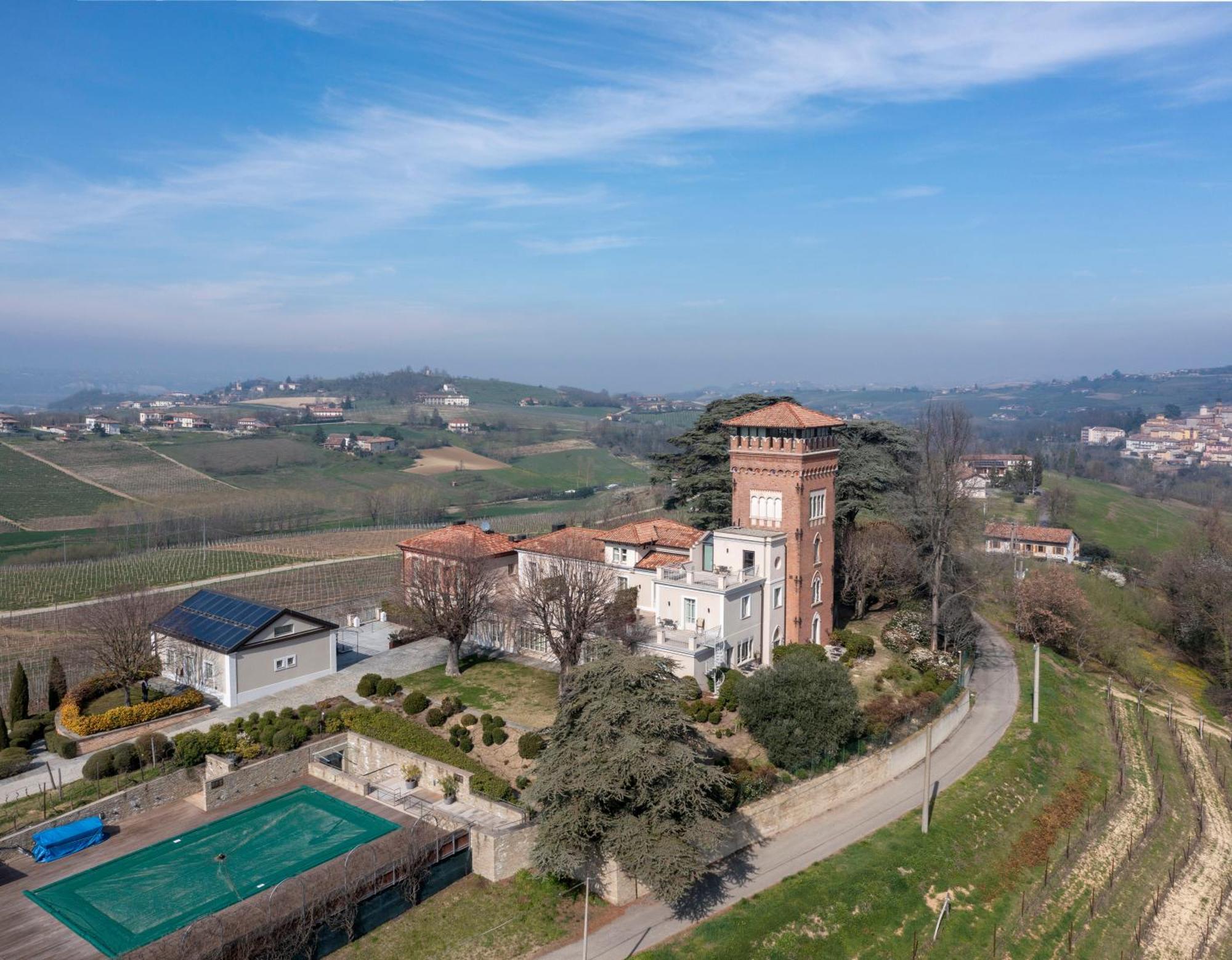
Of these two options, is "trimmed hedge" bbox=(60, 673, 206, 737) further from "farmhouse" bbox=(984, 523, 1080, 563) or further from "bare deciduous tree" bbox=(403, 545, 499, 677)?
"farmhouse" bbox=(984, 523, 1080, 563)

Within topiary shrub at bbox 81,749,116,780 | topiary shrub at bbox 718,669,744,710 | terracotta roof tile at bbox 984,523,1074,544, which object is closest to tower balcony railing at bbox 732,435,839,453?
topiary shrub at bbox 718,669,744,710

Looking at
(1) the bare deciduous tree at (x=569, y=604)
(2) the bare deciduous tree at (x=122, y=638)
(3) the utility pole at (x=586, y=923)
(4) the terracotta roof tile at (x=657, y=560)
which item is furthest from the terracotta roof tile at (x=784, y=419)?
(2) the bare deciduous tree at (x=122, y=638)

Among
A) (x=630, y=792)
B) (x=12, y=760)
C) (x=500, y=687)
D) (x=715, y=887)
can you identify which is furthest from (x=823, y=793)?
(x=12, y=760)

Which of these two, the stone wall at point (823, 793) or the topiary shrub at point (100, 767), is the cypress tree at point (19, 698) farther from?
the stone wall at point (823, 793)

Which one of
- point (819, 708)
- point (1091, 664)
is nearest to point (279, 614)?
point (819, 708)

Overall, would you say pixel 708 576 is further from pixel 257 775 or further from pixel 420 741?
pixel 257 775

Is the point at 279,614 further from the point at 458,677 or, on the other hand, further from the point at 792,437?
the point at 792,437
